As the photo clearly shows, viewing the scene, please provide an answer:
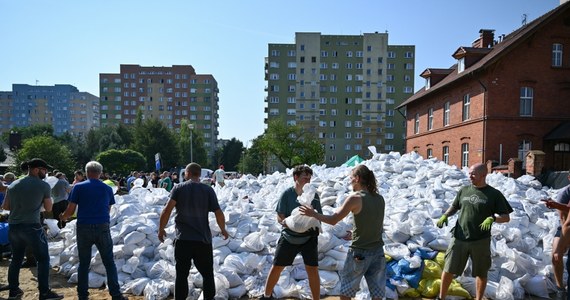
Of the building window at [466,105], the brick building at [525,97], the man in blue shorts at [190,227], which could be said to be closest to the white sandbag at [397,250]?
the man in blue shorts at [190,227]

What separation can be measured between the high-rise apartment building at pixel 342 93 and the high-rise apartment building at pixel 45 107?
240 ft

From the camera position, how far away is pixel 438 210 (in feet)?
22.0

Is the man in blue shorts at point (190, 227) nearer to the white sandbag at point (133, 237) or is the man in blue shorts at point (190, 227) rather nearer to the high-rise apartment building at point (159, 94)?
the white sandbag at point (133, 237)

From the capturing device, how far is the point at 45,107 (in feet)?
350

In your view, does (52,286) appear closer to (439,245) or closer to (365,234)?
(365,234)

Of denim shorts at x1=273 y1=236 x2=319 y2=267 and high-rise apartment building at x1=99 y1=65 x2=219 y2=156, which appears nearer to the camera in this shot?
denim shorts at x1=273 y1=236 x2=319 y2=267

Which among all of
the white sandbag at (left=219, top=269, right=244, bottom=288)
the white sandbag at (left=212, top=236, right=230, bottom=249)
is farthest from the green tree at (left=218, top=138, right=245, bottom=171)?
the white sandbag at (left=219, top=269, right=244, bottom=288)

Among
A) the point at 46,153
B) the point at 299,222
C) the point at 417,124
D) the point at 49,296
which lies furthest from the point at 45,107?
the point at 299,222

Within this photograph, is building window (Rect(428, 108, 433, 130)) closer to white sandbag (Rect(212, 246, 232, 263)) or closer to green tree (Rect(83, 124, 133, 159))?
white sandbag (Rect(212, 246, 232, 263))

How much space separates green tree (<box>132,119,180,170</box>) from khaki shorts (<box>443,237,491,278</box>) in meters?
43.9

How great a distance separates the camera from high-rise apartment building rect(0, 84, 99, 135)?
10588 cm

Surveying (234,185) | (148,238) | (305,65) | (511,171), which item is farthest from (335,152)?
(148,238)

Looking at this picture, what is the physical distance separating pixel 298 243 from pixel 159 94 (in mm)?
80121

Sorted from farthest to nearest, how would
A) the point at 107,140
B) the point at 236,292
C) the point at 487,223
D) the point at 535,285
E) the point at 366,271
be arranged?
1. the point at 107,140
2. the point at 535,285
3. the point at 236,292
4. the point at 487,223
5. the point at 366,271
